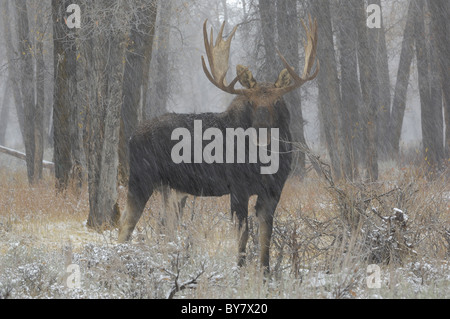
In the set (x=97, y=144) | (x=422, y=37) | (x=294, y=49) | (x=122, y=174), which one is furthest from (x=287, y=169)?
(x=422, y=37)

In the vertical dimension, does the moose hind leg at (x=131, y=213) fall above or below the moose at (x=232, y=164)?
below

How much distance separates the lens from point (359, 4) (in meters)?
12.9

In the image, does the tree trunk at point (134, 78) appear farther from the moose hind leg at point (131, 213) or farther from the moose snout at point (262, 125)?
the moose snout at point (262, 125)

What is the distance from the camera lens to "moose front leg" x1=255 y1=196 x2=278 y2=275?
5906mm

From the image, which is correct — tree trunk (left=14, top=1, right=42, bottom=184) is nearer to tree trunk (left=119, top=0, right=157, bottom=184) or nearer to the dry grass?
tree trunk (left=119, top=0, right=157, bottom=184)

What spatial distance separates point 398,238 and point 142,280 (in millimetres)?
2923

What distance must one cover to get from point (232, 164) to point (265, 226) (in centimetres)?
80

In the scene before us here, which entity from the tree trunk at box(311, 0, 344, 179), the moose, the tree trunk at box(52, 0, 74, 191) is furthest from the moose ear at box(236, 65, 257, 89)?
the tree trunk at box(311, 0, 344, 179)

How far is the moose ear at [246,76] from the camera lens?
234 inches

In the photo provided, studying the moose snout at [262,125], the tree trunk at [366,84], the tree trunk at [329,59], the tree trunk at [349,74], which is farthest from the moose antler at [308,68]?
the tree trunk at [349,74]

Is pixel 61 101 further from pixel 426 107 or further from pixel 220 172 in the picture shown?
pixel 426 107

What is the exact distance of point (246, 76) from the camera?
5984 millimetres
